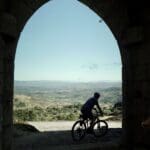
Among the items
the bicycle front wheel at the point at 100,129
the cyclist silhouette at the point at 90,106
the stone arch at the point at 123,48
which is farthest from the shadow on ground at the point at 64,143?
the stone arch at the point at 123,48

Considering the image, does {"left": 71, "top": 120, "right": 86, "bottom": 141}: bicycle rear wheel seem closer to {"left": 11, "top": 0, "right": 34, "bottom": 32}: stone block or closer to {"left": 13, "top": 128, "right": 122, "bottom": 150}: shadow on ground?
{"left": 13, "top": 128, "right": 122, "bottom": 150}: shadow on ground

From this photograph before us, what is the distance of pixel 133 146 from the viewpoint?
8.45 m

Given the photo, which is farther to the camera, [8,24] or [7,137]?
[7,137]

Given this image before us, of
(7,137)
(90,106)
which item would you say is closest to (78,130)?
(90,106)

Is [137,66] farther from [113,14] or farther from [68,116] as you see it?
[68,116]

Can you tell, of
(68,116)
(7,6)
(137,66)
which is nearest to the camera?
(7,6)

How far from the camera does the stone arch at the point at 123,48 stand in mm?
6988

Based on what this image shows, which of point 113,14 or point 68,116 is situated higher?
point 113,14

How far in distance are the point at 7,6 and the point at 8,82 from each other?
4.18 feet

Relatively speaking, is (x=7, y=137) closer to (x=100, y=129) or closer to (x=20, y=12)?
(x=20, y=12)

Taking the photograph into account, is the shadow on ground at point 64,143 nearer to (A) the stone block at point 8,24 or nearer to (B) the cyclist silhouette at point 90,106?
(B) the cyclist silhouette at point 90,106

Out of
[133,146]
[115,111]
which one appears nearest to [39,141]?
[133,146]

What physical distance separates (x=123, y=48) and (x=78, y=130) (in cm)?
421

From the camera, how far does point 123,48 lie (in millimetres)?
8695
